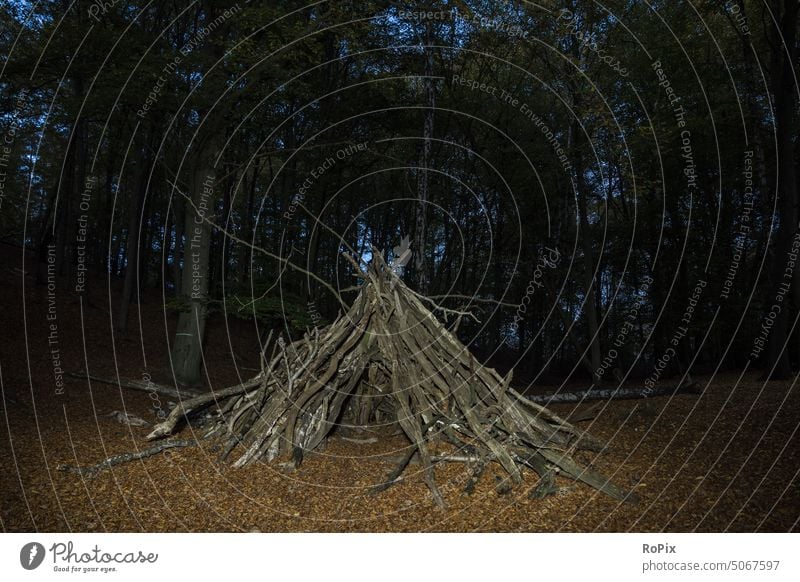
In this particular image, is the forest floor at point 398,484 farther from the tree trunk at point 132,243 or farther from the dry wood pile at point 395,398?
the tree trunk at point 132,243

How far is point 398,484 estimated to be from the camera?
597 cm

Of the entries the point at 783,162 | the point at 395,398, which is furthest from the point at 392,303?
the point at 783,162

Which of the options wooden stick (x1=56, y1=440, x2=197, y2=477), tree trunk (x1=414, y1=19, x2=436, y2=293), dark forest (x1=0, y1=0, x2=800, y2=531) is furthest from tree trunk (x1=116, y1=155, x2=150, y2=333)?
wooden stick (x1=56, y1=440, x2=197, y2=477)

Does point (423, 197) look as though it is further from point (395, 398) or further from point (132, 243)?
point (132, 243)

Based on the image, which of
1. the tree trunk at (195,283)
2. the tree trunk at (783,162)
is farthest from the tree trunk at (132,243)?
the tree trunk at (783,162)

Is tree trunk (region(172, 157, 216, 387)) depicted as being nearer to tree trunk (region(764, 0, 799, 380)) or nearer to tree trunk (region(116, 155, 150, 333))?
tree trunk (region(116, 155, 150, 333))

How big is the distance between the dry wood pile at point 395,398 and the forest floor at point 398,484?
269mm

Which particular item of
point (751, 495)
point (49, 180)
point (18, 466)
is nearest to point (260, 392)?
point (18, 466)

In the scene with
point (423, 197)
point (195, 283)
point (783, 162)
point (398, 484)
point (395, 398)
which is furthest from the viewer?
point (423, 197)

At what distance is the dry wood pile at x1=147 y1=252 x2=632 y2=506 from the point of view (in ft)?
20.4

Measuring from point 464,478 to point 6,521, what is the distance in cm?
432

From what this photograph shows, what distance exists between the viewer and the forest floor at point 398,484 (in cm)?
479

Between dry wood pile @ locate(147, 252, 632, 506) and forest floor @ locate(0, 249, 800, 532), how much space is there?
0.27 meters

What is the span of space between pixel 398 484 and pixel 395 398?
1.50 m
